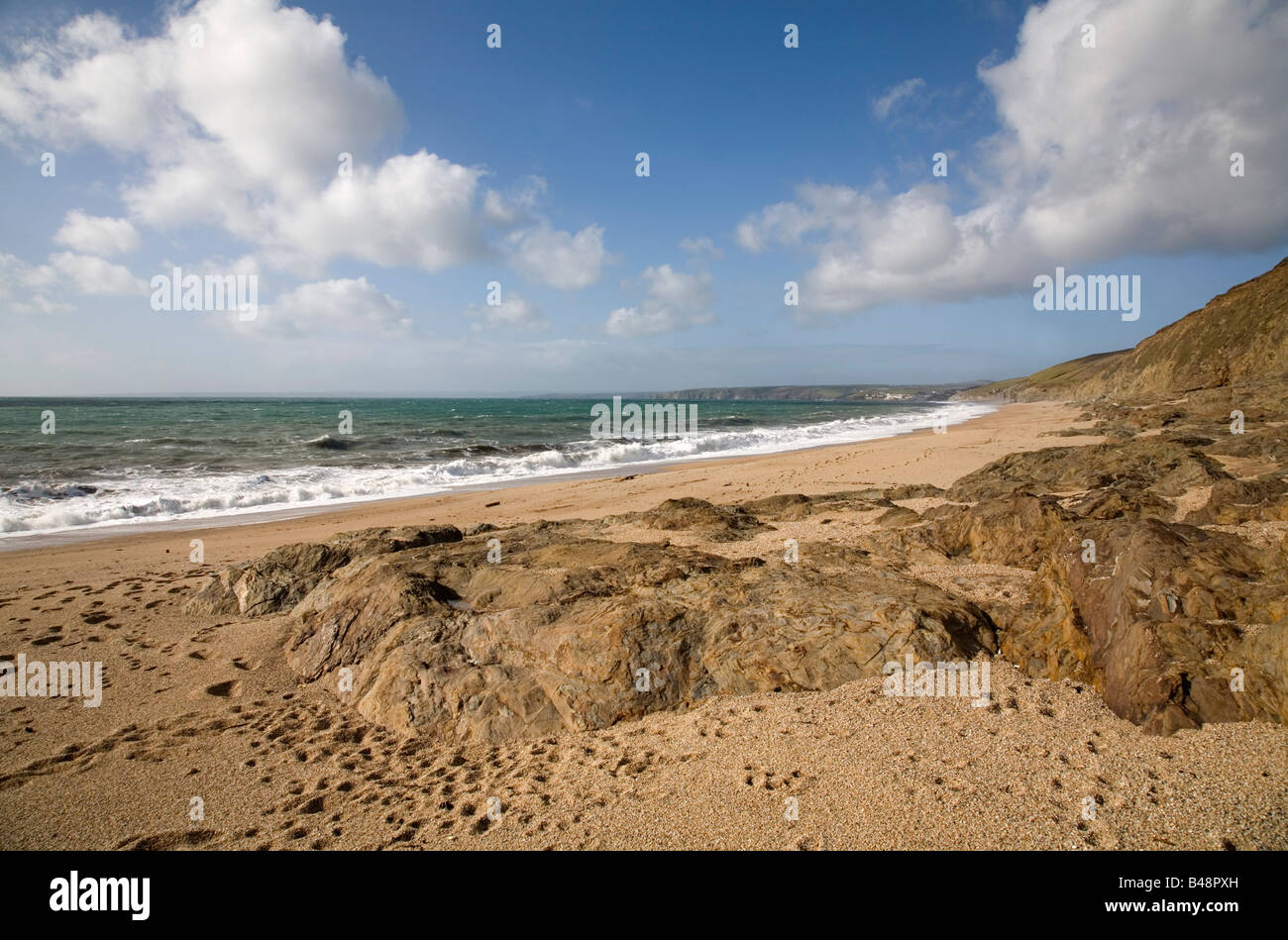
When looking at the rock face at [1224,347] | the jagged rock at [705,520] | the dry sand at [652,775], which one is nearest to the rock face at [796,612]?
the dry sand at [652,775]

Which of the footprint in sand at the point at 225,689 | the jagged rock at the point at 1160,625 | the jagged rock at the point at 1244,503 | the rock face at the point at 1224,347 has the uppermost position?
the rock face at the point at 1224,347

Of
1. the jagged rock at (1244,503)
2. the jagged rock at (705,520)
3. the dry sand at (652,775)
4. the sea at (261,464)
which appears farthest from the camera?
the sea at (261,464)

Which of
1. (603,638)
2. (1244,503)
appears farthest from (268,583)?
(1244,503)

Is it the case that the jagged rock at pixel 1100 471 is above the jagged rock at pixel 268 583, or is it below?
above

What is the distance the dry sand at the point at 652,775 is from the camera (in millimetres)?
2957

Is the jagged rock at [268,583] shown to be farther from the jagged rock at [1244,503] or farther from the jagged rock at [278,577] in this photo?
the jagged rock at [1244,503]

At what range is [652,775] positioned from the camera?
366cm

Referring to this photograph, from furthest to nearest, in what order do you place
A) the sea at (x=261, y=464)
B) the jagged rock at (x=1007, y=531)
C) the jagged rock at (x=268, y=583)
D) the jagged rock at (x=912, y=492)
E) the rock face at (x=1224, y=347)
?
the rock face at (x=1224, y=347), the sea at (x=261, y=464), the jagged rock at (x=912, y=492), the jagged rock at (x=268, y=583), the jagged rock at (x=1007, y=531)

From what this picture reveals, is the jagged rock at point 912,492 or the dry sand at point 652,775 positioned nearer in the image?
the dry sand at point 652,775

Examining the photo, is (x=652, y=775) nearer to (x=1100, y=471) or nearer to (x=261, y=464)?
(x=1100, y=471)

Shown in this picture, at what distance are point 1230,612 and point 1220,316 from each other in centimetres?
5549
